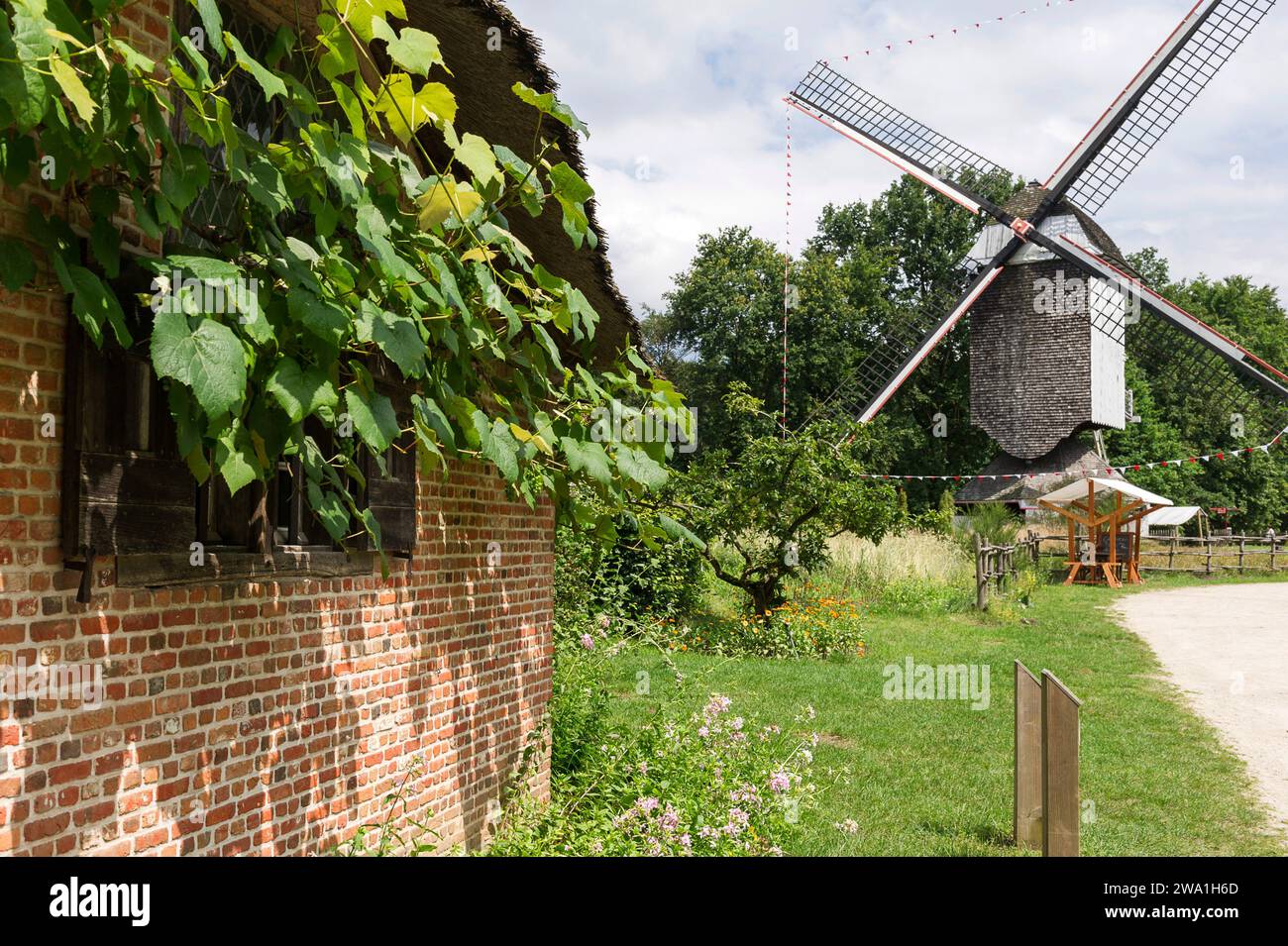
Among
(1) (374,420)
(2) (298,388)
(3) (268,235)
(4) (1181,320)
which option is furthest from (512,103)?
(4) (1181,320)

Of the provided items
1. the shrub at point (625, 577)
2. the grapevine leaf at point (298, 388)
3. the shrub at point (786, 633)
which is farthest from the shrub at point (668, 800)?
the shrub at point (786, 633)

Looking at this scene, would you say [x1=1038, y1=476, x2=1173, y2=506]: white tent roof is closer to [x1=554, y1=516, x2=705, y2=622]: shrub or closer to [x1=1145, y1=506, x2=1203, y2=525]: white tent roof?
[x1=1145, y1=506, x2=1203, y2=525]: white tent roof

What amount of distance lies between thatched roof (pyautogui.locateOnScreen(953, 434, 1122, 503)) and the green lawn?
12262 millimetres

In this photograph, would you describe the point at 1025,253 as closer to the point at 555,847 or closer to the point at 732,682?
the point at 732,682

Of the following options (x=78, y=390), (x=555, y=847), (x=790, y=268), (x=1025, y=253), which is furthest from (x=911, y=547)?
(x=790, y=268)

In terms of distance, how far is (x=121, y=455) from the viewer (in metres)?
3.04

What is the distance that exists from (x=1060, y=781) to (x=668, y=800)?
2.22m

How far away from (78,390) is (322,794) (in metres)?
2.15

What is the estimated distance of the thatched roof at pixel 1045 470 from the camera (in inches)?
1062

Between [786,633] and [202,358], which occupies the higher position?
[202,358]

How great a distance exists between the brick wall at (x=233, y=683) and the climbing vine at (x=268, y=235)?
1.23 feet

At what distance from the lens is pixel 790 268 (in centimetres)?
4078

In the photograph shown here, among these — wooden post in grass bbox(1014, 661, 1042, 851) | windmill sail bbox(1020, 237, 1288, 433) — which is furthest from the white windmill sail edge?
wooden post in grass bbox(1014, 661, 1042, 851)

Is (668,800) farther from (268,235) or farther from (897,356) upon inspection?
(897,356)
